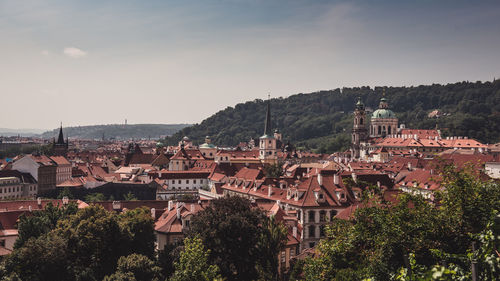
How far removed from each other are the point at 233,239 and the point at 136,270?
684 centimetres

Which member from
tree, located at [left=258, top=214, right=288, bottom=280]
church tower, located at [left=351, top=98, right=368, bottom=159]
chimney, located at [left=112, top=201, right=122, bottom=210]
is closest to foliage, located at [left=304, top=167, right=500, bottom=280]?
tree, located at [left=258, top=214, right=288, bottom=280]

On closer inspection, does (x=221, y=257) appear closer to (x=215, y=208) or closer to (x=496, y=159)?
(x=215, y=208)

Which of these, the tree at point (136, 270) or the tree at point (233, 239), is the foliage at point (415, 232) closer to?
the tree at point (233, 239)

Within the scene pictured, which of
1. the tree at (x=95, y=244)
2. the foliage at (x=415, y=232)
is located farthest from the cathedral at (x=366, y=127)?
the foliage at (x=415, y=232)

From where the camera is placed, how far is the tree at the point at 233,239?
33062 mm

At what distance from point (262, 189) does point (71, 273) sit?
3085 centimetres

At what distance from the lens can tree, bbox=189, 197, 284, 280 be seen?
33.1m

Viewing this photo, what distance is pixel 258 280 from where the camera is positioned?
101 ft

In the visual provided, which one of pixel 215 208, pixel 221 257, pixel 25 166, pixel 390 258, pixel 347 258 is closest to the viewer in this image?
pixel 390 258

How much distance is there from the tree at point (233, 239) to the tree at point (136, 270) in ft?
11.6

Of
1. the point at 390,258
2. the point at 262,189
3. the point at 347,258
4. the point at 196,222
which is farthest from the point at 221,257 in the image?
the point at 262,189

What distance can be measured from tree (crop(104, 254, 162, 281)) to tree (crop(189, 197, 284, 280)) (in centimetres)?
352

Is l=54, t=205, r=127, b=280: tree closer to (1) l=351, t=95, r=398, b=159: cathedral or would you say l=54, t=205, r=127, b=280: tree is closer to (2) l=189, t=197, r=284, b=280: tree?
(2) l=189, t=197, r=284, b=280: tree

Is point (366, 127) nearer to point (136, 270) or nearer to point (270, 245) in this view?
point (270, 245)
